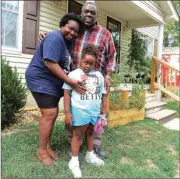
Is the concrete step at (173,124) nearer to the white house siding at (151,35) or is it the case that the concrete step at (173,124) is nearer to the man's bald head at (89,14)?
the man's bald head at (89,14)

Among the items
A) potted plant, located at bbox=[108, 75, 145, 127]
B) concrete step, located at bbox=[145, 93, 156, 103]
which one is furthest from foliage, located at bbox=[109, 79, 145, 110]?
concrete step, located at bbox=[145, 93, 156, 103]

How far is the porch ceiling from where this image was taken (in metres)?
9.29

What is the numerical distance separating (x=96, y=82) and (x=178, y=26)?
31445 millimetres

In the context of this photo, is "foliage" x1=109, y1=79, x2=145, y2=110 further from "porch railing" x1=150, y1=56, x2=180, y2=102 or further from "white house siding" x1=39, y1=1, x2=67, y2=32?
"white house siding" x1=39, y1=1, x2=67, y2=32

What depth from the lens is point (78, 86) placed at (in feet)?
8.88

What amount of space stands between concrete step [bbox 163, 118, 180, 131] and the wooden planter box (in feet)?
2.39

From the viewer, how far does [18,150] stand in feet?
11.1

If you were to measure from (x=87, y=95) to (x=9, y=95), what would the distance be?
2.26 meters

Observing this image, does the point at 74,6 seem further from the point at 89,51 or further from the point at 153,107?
the point at 89,51

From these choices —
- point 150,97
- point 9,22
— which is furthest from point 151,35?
point 9,22

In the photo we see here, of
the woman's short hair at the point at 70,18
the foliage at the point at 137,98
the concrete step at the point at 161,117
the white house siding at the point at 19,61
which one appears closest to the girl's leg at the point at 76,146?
the woman's short hair at the point at 70,18

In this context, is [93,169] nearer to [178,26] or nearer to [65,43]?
[65,43]

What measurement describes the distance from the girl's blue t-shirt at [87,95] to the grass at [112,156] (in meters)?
0.70

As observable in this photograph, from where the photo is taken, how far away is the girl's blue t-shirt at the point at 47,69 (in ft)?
8.98
